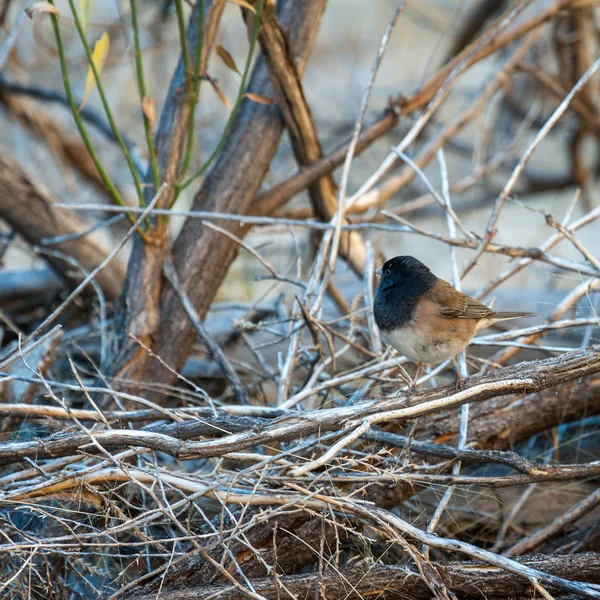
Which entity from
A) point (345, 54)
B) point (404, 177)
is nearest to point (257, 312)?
point (404, 177)

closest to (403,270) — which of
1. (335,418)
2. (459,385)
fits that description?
(459,385)

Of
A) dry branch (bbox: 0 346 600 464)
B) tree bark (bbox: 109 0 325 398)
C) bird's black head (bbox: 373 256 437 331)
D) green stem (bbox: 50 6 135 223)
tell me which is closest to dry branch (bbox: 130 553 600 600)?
dry branch (bbox: 0 346 600 464)

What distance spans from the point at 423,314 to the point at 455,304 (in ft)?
0.59

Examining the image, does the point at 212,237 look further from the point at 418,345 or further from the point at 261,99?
the point at 418,345

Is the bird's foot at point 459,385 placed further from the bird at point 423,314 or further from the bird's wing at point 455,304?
the bird's wing at point 455,304

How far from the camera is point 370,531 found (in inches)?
88.8

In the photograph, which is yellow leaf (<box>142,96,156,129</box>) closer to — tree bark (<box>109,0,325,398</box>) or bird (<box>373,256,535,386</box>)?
tree bark (<box>109,0,325,398</box>)

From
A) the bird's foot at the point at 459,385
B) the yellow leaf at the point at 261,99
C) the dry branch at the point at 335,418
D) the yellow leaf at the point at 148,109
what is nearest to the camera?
the dry branch at the point at 335,418

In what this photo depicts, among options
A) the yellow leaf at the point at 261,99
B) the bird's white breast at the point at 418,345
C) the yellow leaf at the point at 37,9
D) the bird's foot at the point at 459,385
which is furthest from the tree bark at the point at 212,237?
the bird's foot at the point at 459,385

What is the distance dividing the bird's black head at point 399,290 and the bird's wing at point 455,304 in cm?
4

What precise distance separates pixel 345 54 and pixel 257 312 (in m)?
5.00

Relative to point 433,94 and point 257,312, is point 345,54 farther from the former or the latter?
point 257,312

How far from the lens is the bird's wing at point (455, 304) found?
2.31m

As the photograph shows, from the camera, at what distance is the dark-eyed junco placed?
7.18 ft
